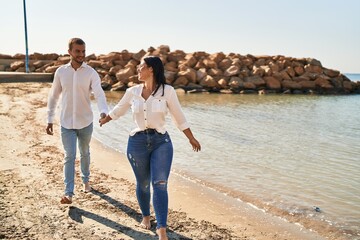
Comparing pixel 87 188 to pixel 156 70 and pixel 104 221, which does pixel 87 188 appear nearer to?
pixel 104 221

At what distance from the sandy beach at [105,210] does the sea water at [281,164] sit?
535 mm

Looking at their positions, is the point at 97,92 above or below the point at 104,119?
above

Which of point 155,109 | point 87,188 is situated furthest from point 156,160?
point 87,188

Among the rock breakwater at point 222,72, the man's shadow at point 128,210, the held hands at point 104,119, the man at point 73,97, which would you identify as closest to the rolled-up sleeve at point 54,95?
the man at point 73,97

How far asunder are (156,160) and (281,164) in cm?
509

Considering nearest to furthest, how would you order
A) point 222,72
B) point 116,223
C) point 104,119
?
point 104,119 < point 116,223 < point 222,72

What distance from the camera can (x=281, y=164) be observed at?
7.99 meters

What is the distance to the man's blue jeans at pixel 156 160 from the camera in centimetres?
354

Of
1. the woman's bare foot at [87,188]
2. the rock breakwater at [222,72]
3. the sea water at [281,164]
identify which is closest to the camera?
the woman's bare foot at [87,188]

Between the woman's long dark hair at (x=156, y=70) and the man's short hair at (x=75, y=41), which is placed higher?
the man's short hair at (x=75, y=41)

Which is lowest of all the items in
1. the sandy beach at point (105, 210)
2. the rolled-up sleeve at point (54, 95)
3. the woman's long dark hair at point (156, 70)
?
the sandy beach at point (105, 210)

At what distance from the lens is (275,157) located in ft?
28.3

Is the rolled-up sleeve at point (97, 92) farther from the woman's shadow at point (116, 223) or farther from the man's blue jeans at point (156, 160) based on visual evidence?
the woman's shadow at point (116, 223)

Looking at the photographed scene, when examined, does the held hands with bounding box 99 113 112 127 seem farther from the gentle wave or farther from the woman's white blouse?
the gentle wave
